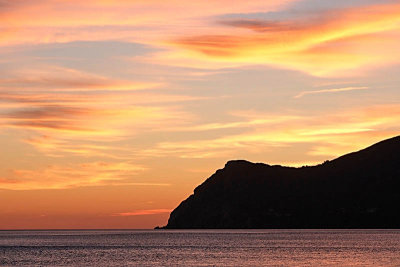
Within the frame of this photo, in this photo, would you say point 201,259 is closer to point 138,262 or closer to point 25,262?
point 138,262

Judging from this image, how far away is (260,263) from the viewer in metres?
140

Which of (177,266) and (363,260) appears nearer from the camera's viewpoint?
(177,266)

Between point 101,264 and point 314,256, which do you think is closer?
point 101,264

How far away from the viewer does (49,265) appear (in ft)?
465

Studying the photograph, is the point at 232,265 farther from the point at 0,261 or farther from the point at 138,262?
the point at 0,261

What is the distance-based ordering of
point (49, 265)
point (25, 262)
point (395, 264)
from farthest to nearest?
point (25, 262), point (49, 265), point (395, 264)

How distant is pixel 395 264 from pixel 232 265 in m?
29.0

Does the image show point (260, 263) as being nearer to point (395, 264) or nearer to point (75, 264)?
point (395, 264)

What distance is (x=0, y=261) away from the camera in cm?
15338

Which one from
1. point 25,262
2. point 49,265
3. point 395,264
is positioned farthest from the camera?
point 25,262

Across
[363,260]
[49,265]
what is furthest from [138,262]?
[363,260]

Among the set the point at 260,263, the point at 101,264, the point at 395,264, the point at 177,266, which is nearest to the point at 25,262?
the point at 101,264

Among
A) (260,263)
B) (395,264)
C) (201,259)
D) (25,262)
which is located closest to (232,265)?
(260,263)

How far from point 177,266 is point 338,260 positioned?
107ft
